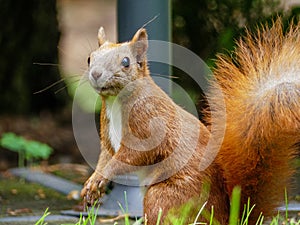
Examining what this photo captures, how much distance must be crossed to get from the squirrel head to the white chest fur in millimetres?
57

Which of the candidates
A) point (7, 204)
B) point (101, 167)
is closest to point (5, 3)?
point (7, 204)

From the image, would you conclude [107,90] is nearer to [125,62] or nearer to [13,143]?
[125,62]

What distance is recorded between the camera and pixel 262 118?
311 cm

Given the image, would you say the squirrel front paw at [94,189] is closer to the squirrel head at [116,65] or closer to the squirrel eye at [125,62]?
the squirrel head at [116,65]

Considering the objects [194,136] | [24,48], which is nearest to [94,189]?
[194,136]

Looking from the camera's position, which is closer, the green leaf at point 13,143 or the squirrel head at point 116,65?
the squirrel head at point 116,65

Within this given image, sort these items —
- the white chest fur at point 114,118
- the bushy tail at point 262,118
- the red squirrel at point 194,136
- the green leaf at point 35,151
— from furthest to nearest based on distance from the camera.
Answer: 1. the green leaf at point 35,151
2. the white chest fur at point 114,118
3. the red squirrel at point 194,136
4. the bushy tail at point 262,118

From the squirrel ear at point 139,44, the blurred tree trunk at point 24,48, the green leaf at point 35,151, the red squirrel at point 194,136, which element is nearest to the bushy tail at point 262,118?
the red squirrel at point 194,136

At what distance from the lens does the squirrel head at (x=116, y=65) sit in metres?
3.19

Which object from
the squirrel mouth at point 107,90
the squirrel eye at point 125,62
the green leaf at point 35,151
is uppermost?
the squirrel eye at point 125,62

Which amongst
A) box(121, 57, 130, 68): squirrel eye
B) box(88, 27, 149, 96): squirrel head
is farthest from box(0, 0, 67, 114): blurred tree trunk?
box(121, 57, 130, 68): squirrel eye

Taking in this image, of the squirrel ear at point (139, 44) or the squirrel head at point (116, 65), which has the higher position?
the squirrel ear at point (139, 44)

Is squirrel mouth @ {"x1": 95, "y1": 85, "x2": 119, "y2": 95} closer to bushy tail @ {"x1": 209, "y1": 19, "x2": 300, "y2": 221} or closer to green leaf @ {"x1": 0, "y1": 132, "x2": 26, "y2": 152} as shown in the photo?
bushy tail @ {"x1": 209, "y1": 19, "x2": 300, "y2": 221}

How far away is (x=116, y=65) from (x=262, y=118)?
0.58m
